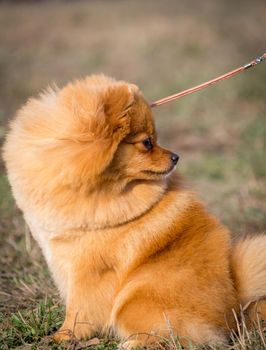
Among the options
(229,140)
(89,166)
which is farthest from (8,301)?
(229,140)

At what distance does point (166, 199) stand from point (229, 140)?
5.25m

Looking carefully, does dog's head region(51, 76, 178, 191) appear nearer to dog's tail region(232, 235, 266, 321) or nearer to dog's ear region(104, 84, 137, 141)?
dog's ear region(104, 84, 137, 141)

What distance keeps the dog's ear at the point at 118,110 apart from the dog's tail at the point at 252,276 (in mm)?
1054

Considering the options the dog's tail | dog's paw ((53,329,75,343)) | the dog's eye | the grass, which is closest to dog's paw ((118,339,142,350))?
the grass

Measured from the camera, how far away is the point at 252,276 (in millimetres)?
3227

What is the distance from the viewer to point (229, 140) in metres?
8.49

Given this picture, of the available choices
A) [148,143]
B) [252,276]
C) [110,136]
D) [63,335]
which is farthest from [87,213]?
[252,276]

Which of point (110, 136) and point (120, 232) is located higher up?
point (110, 136)

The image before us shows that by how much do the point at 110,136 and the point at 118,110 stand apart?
17 cm

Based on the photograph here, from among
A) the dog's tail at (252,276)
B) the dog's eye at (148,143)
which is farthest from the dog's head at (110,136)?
the dog's tail at (252,276)

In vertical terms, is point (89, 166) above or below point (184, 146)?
above

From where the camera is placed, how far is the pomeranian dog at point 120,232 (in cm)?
309

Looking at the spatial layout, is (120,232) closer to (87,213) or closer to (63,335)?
(87,213)

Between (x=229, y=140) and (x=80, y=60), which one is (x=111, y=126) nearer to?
(x=229, y=140)
